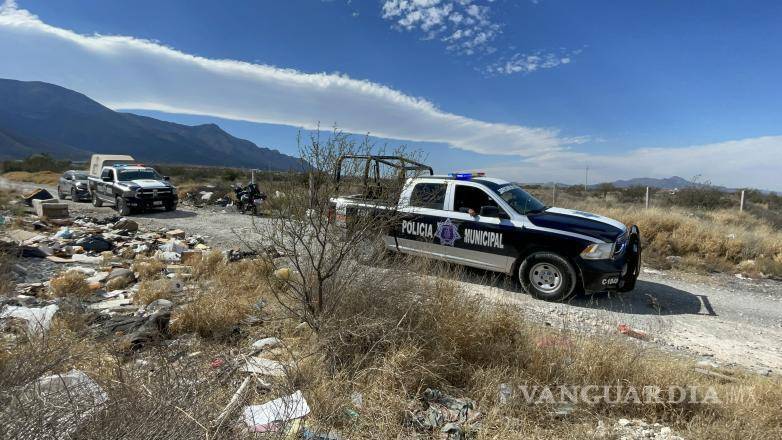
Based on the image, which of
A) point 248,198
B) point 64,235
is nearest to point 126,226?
point 64,235

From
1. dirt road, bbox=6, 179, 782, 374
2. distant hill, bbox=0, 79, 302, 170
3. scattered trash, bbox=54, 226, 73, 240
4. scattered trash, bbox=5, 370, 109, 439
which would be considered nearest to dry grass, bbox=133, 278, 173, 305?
dirt road, bbox=6, 179, 782, 374

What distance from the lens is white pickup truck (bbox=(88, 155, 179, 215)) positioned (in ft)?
49.3

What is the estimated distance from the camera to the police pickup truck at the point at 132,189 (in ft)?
49.3

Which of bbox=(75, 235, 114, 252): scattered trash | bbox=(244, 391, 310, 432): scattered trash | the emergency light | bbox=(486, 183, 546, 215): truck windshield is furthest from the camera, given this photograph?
bbox=(75, 235, 114, 252): scattered trash

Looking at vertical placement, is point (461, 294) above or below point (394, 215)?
below

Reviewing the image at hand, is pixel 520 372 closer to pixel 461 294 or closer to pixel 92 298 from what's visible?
pixel 461 294

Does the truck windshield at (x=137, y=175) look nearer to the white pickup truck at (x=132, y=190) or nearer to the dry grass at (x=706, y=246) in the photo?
the white pickup truck at (x=132, y=190)

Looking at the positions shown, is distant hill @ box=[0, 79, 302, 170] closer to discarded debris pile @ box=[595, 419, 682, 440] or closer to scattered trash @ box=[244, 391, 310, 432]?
scattered trash @ box=[244, 391, 310, 432]

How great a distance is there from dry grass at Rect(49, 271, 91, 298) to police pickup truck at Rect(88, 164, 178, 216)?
10271 millimetres

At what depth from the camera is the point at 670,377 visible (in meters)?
3.14

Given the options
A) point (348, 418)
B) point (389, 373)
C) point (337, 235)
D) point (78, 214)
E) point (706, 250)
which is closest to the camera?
point (348, 418)

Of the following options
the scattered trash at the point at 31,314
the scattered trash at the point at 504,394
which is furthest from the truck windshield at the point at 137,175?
the scattered trash at the point at 504,394

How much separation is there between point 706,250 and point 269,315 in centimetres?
1007

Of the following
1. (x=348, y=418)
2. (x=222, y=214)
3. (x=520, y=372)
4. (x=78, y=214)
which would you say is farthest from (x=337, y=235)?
(x=78, y=214)
